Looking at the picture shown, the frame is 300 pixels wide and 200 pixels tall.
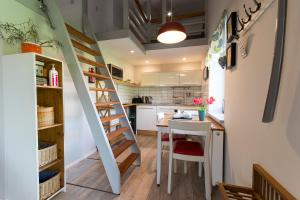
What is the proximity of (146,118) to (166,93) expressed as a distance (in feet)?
3.75

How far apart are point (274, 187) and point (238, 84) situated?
901 mm

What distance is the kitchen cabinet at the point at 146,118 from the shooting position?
15.1 feet

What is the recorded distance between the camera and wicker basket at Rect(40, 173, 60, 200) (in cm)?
165

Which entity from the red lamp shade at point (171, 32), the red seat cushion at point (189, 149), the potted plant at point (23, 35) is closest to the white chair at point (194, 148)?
the red seat cushion at point (189, 149)

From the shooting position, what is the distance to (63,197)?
1812mm

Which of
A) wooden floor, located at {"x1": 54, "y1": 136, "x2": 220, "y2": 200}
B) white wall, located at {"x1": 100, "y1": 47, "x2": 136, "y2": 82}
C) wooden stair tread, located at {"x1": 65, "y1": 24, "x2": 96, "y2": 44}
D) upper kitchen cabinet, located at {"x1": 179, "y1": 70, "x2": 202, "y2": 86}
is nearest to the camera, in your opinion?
wooden floor, located at {"x1": 54, "y1": 136, "x2": 220, "y2": 200}

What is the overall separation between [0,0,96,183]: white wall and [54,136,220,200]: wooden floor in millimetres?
294

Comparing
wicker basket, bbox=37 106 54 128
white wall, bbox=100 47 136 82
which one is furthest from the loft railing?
wicker basket, bbox=37 106 54 128

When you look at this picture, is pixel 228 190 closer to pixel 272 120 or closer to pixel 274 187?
pixel 274 187

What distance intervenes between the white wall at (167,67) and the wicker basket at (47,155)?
387 centimetres

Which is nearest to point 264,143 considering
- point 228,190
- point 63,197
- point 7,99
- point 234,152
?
point 228,190

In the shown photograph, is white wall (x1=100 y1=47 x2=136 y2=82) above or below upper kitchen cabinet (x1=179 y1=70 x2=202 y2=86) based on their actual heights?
above

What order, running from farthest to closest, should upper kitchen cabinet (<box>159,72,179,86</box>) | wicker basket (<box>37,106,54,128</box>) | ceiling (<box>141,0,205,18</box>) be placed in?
upper kitchen cabinet (<box>159,72,179,86</box>), ceiling (<box>141,0,205,18</box>), wicker basket (<box>37,106,54,128</box>)

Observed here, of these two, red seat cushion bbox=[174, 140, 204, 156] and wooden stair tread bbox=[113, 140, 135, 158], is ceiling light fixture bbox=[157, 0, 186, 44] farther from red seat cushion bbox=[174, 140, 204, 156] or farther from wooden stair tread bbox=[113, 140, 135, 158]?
wooden stair tread bbox=[113, 140, 135, 158]
